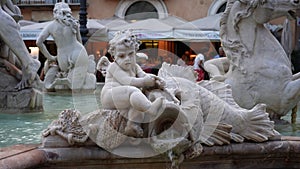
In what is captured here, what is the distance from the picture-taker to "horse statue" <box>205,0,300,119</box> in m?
5.01

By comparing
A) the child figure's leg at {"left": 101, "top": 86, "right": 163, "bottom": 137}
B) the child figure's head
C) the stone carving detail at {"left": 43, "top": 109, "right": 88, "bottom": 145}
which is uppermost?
the child figure's head

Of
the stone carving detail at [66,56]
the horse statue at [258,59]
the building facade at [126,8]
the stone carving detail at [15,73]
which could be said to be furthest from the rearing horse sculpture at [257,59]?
the building facade at [126,8]

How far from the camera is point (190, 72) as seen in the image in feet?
12.6

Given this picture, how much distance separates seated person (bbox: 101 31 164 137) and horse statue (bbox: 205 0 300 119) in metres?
1.79

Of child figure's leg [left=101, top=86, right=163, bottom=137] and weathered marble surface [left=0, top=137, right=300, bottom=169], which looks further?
weathered marble surface [left=0, top=137, right=300, bottom=169]

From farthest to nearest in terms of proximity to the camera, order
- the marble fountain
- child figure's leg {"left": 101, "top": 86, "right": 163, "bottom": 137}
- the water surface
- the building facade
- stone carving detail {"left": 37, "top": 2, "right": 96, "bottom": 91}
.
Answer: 1. the building facade
2. stone carving detail {"left": 37, "top": 2, "right": 96, "bottom": 91}
3. the water surface
4. the marble fountain
5. child figure's leg {"left": 101, "top": 86, "right": 163, "bottom": 137}

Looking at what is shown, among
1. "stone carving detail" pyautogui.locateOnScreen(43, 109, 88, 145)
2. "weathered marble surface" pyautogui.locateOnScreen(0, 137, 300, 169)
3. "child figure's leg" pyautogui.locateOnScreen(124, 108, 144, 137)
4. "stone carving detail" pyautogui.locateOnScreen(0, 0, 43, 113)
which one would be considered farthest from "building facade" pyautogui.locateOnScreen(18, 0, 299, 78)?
"child figure's leg" pyautogui.locateOnScreen(124, 108, 144, 137)

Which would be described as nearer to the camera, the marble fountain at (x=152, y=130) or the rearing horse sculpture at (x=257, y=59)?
the marble fountain at (x=152, y=130)

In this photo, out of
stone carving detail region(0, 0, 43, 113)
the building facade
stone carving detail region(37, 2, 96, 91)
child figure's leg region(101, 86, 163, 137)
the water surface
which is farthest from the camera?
the building facade

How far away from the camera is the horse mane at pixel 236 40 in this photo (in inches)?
198

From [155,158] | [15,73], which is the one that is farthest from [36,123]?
[155,158]

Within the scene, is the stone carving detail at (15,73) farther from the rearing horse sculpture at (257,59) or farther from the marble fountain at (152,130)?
the rearing horse sculpture at (257,59)

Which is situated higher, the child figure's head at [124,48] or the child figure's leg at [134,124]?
the child figure's head at [124,48]

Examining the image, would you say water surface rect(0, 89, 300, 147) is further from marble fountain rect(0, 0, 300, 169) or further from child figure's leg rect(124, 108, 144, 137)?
child figure's leg rect(124, 108, 144, 137)
